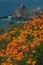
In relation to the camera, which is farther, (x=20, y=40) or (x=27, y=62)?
(x=20, y=40)

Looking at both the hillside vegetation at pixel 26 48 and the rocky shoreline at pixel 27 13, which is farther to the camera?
the rocky shoreline at pixel 27 13

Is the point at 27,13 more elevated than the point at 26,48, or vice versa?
the point at 26,48

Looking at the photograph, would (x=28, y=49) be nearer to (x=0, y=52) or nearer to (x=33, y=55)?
(x=33, y=55)

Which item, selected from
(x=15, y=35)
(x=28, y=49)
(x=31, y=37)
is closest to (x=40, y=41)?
(x=28, y=49)

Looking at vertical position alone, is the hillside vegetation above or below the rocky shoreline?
above

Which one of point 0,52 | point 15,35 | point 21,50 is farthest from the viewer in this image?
point 15,35

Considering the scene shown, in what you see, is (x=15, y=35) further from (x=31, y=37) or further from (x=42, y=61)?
(x=42, y=61)

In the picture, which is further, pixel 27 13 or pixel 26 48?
pixel 27 13

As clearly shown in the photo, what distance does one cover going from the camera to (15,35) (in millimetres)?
7711

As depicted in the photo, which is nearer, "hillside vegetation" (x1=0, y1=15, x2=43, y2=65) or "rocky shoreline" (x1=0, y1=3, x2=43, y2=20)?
"hillside vegetation" (x1=0, y1=15, x2=43, y2=65)

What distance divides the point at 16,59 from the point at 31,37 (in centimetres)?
88

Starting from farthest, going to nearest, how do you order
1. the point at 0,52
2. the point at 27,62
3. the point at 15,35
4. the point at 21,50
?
the point at 15,35 < the point at 0,52 < the point at 21,50 < the point at 27,62

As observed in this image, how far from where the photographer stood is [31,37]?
6887 millimetres

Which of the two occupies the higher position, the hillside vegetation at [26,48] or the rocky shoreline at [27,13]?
the hillside vegetation at [26,48]
